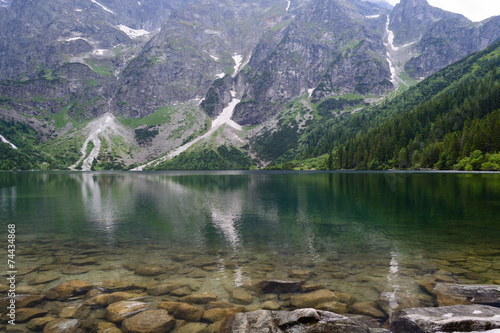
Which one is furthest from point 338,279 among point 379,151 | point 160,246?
point 379,151

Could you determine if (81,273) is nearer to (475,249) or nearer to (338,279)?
(338,279)

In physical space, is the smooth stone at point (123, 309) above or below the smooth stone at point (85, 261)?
above

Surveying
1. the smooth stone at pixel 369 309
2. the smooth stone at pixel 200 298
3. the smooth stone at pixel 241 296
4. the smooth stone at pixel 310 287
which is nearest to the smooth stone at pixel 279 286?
the smooth stone at pixel 310 287

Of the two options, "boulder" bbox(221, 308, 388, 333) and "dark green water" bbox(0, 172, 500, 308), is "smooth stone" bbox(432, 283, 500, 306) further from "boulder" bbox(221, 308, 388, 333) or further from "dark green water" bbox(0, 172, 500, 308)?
"boulder" bbox(221, 308, 388, 333)

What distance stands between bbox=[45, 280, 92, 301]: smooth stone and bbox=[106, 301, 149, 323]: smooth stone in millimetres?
3485

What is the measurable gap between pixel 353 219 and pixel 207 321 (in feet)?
102

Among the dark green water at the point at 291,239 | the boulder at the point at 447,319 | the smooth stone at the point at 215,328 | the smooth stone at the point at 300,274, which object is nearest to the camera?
the boulder at the point at 447,319

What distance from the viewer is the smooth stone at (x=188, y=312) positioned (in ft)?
40.7

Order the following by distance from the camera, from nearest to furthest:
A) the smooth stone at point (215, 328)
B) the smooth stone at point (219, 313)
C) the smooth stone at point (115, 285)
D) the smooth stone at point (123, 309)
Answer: the smooth stone at point (215, 328), the smooth stone at point (219, 313), the smooth stone at point (123, 309), the smooth stone at point (115, 285)

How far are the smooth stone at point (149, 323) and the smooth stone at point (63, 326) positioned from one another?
2.02 meters

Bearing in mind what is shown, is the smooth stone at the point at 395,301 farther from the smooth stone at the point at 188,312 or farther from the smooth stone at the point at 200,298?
the smooth stone at the point at 188,312

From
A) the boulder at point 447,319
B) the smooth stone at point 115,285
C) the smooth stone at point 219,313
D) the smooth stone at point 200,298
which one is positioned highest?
the boulder at point 447,319

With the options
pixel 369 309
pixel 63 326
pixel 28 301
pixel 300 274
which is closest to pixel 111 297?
pixel 63 326

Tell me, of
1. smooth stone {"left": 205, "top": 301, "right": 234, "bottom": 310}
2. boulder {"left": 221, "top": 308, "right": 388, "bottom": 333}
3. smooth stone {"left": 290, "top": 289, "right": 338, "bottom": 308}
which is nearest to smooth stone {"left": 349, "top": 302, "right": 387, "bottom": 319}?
smooth stone {"left": 290, "top": 289, "right": 338, "bottom": 308}
